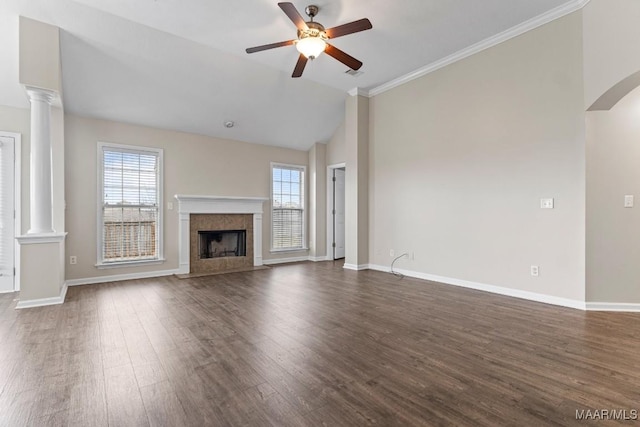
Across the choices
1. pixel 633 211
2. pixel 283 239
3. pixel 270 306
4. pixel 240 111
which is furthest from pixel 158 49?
pixel 633 211

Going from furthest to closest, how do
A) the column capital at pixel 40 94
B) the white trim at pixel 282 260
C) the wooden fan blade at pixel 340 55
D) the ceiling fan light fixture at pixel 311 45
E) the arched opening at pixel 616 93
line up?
1. the white trim at pixel 282 260
2. the column capital at pixel 40 94
3. the wooden fan blade at pixel 340 55
4. the ceiling fan light fixture at pixel 311 45
5. the arched opening at pixel 616 93

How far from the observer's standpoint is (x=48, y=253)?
3.74 m

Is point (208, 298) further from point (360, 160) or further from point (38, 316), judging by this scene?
point (360, 160)

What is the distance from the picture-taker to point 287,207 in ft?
23.5

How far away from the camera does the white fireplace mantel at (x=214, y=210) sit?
568 centimetres

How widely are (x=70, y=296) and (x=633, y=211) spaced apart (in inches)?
274

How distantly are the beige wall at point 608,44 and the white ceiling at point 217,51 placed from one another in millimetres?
467

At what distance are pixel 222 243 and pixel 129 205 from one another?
1821mm

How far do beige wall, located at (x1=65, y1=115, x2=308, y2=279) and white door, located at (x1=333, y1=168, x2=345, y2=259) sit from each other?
3.06ft

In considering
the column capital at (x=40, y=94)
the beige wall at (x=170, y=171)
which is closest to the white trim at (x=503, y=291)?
the beige wall at (x=170, y=171)

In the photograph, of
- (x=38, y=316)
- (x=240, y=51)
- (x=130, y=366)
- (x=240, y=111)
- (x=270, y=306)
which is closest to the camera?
(x=130, y=366)

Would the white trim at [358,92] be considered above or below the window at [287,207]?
above

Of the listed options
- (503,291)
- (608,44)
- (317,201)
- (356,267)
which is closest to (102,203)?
(317,201)

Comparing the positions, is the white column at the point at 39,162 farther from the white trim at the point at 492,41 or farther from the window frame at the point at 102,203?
the white trim at the point at 492,41
